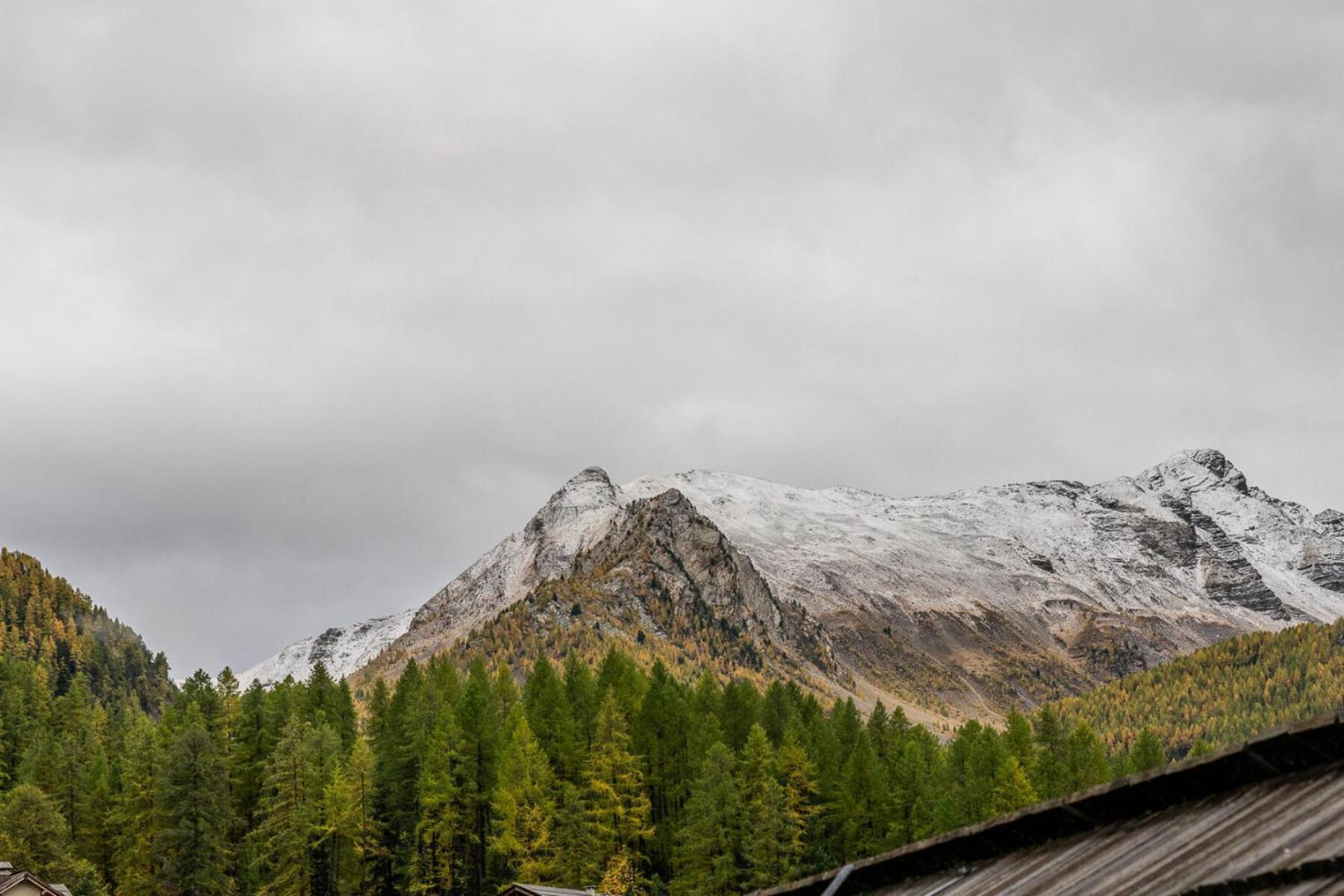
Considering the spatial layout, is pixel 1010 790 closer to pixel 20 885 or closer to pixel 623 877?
pixel 623 877

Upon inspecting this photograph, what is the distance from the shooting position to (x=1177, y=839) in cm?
1234

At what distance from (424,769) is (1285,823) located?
7894cm

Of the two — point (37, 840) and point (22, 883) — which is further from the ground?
point (37, 840)

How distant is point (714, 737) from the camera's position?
92312 millimetres

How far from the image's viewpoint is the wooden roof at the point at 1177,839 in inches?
414

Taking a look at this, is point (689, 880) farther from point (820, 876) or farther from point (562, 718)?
point (820, 876)

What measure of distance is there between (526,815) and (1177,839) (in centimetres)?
6934

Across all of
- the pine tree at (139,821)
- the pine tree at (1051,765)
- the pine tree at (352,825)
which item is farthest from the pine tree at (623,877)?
the pine tree at (139,821)

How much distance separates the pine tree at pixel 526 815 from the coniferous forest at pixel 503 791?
0.14 meters

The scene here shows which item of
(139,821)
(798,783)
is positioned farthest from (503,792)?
(139,821)

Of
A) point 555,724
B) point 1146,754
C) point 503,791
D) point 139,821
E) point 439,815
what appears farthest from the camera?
point 1146,754

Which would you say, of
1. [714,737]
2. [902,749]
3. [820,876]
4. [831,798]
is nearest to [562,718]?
[714,737]

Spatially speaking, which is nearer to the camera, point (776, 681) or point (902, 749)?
point (902, 749)

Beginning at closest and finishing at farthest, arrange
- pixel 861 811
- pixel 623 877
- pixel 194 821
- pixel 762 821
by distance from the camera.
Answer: pixel 762 821 → pixel 194 821 → pixel 623 877 → pixel 861 811
